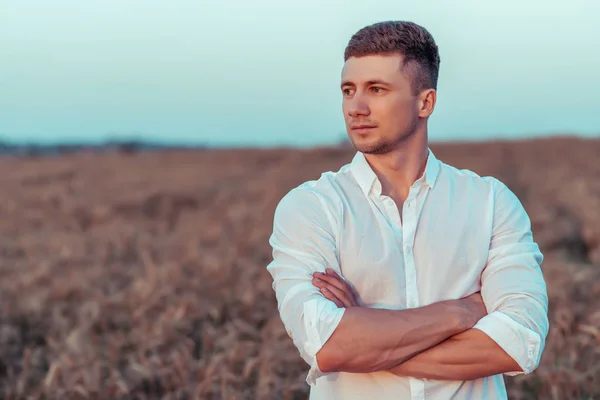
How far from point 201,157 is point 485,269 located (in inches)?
616

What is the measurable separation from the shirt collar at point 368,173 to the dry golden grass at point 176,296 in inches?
80.0

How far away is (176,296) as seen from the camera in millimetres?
5273

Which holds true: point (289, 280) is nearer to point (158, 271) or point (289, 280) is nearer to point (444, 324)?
point (444, 324)

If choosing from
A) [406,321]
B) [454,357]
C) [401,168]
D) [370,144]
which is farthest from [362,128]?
[454,357]

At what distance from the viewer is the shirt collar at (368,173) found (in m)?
2.01

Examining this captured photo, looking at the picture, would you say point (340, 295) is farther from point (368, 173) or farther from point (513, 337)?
point (513, 337)

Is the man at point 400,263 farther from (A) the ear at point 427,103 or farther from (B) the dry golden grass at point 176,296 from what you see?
(B) the dry golden grass at point 176,296

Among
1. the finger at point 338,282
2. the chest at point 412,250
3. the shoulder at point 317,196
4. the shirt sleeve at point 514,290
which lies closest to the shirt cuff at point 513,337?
the shirt sleeve at point 514,290

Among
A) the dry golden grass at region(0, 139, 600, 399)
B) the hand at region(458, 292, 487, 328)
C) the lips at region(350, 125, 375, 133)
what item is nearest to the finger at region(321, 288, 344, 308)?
the hand at region(458, 292, 487, 328)

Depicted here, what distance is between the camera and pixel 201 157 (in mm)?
17344

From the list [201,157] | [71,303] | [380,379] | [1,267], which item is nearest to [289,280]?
[380,379]

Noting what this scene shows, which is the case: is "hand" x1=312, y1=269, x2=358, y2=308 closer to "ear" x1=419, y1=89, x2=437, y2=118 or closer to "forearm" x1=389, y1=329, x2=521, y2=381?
"forearm" x1=389, y1=329, x2=521, y2=381

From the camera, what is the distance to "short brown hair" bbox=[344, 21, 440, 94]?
1915 mm

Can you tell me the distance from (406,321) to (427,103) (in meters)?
0.61
